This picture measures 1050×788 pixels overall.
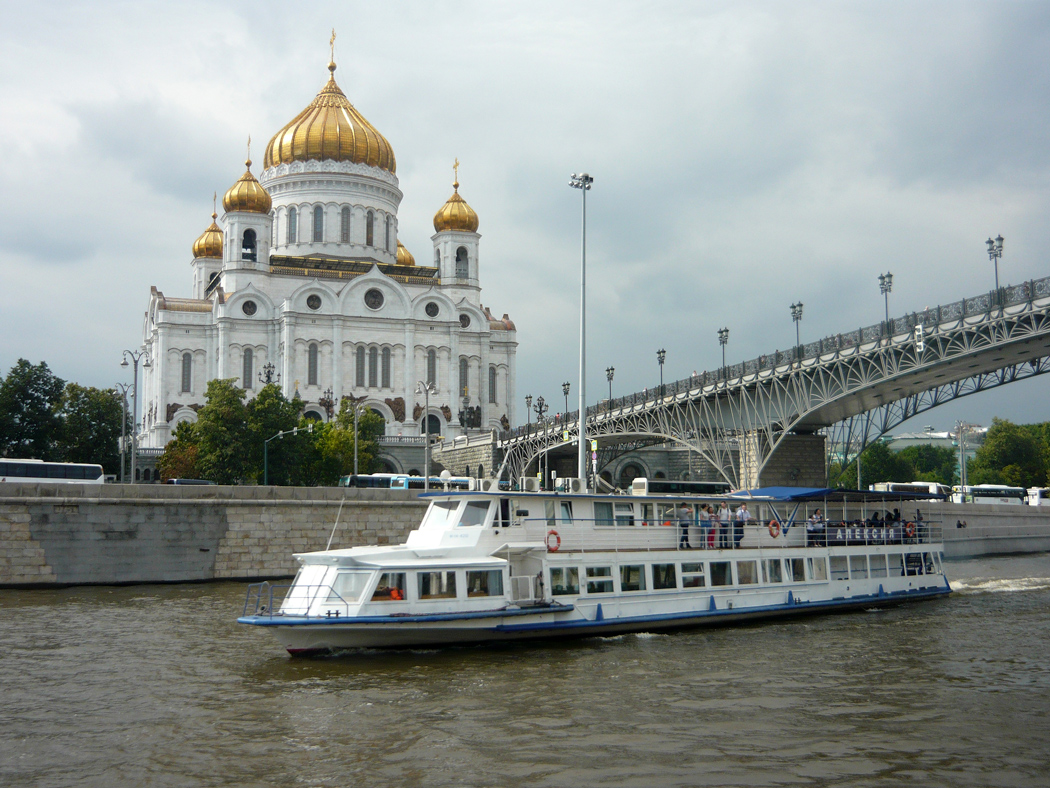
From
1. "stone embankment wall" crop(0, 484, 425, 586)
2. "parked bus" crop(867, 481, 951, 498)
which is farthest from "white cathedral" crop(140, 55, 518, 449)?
"stone embankment wall" crop(0, 484, 425, 586)

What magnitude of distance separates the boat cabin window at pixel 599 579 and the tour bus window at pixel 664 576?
1.15 metres

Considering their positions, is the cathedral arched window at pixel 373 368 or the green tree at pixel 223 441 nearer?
the green tree at pixel 223 441

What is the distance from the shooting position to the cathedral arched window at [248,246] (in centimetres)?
7531

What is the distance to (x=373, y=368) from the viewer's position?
75.6 meters

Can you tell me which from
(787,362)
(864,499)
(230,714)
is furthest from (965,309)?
(230,714)

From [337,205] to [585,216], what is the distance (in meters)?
52.0

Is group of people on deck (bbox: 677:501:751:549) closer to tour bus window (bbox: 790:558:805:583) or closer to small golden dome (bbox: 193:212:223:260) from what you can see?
tour bus window (bbox: 790:558:805:583)

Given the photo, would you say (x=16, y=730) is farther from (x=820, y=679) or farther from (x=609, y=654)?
(x=820, y=679)

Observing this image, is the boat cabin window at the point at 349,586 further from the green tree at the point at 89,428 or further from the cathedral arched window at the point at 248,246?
the cathedral arched window at the point at 248,246

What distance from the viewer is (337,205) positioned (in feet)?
261

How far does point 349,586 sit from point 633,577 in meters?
6.12

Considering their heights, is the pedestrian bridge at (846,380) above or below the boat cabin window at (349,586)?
above

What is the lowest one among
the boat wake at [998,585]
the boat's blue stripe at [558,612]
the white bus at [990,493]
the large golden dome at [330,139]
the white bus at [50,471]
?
the boat wake at [998,585]

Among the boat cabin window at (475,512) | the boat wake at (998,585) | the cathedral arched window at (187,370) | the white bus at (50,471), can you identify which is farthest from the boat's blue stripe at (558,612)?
the cathedral arched window at (187,370)
